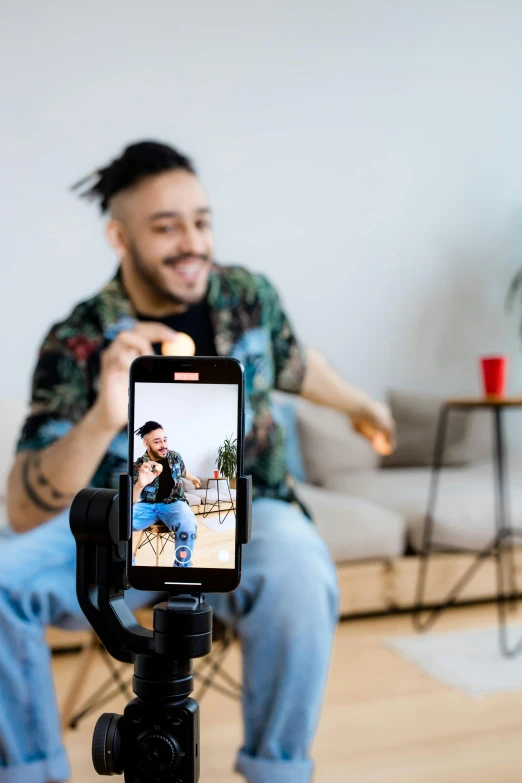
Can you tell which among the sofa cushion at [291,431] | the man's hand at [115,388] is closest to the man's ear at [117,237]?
the man's hand at [115,388]

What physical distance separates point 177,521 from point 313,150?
202 cm

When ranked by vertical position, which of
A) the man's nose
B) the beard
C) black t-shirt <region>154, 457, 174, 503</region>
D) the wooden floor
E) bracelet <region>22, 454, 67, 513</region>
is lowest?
the wooden floor

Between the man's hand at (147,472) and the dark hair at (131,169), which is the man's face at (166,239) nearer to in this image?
the dark hair at (131,169)

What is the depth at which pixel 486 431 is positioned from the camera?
2.67 m

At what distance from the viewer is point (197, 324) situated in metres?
1.82

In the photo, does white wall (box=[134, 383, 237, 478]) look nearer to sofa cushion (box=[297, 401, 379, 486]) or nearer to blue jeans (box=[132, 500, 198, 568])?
blue jeans (box=[132, 500, 198, 568])

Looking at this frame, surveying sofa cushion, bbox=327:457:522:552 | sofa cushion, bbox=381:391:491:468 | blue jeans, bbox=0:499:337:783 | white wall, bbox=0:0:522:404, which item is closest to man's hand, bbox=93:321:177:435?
blue jeans, bbox=0:499:337:783

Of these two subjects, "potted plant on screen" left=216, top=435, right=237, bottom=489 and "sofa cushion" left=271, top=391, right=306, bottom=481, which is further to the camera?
"sofa cushion" left=271, top=391, right=306, bottom=481

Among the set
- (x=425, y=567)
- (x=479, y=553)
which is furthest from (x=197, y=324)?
(x=479, y=553)

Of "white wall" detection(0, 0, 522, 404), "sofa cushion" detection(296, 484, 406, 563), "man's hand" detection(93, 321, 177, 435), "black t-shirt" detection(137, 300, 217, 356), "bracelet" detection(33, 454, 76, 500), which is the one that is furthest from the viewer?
"sofa cushion" detection(296, 484, 406, 563)

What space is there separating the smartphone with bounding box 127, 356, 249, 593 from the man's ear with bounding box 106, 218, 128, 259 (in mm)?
1537

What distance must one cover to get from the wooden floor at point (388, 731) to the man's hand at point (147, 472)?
3.27 feet

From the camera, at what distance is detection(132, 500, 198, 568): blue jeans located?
486 mm

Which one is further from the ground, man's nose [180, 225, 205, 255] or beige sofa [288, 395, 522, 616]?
man's nose [180, 225, 205, 255]
